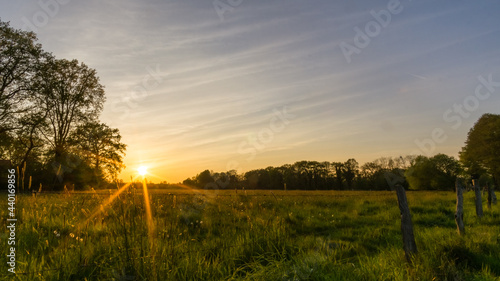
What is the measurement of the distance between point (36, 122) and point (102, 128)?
8.65m

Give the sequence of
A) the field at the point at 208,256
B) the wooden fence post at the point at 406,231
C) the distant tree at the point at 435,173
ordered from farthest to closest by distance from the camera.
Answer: the distant tree at the point at 435,173 < the wooden fence post at the point at 406,231 < the field at the point at 208,256

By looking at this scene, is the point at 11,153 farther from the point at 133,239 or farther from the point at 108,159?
the point at 133,239

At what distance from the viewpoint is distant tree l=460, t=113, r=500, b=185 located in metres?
46.6

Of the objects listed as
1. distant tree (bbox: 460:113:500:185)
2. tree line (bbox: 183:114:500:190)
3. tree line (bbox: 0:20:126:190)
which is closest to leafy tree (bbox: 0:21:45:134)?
tree line (bbox: 0:20:126:190)

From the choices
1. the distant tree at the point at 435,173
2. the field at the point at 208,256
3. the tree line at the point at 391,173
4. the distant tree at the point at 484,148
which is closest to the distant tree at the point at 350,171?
the tree line at the point at 391,173

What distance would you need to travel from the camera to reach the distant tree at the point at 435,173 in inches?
2564

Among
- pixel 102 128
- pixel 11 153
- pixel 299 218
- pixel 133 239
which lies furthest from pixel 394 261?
pixel 102 128

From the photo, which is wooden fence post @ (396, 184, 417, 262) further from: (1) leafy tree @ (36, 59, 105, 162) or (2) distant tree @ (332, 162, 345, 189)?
(2) distant tree @ (332, 162, 345, 189)

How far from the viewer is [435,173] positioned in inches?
2660

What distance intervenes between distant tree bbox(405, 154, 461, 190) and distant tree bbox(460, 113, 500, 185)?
463 inches

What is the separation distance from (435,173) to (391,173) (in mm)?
14391

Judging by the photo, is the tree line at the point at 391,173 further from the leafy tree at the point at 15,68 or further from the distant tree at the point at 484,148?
the leafy tree at the point at 15,68

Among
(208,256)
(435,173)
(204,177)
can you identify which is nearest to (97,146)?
(208,256)

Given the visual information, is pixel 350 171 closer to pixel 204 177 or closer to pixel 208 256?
pixel 204 177
